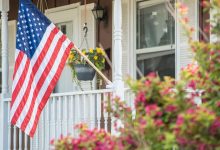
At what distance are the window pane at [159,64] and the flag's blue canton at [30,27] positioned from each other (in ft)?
5.53

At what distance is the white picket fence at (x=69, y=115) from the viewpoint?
6789 millimetres

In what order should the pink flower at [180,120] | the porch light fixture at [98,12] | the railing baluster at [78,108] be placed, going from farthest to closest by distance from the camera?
1. the porch light fixture at [98,12]
2. the railing baluster at [78,108]
3. the pink flower at [180,120]

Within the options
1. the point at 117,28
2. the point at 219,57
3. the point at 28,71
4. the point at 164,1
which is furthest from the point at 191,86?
the point at 164,1

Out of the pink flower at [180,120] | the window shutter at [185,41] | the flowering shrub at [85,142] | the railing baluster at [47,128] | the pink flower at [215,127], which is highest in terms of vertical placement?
the window shutter at [185,41]

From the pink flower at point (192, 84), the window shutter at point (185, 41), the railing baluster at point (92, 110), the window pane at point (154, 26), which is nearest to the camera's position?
the pink flower at point (192, 84)

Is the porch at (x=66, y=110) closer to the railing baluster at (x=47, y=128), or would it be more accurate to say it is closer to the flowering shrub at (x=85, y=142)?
the railing baluster at (x=47, y=128)

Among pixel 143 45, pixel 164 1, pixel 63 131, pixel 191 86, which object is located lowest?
pixel 63 131

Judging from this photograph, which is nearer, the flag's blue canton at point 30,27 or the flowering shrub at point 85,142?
the flowering shrub at point 85,142

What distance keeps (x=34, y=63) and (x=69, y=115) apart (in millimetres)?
865

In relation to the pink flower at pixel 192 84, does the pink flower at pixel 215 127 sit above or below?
below

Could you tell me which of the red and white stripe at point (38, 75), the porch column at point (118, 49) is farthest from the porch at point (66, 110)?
the red and white stripe at point (38, 75)

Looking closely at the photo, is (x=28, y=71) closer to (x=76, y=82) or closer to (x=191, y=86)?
(x=76, y=82)

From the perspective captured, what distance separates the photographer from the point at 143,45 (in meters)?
7.86

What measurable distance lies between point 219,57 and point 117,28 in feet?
9.89
